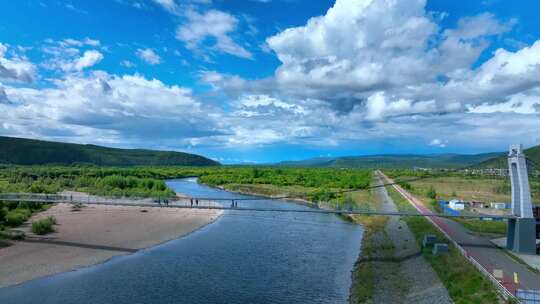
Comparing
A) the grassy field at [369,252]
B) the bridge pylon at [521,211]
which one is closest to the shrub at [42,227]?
the grassy field at [369,252]

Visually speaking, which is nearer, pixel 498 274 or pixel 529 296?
pixel 529 296

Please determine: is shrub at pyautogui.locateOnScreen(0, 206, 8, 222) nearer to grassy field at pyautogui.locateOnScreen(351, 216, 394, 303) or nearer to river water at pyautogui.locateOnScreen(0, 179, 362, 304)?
river water at pyautogui.locateOnScreen(0, 179, 362, 304)

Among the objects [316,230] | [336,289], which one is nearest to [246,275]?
[336,289]

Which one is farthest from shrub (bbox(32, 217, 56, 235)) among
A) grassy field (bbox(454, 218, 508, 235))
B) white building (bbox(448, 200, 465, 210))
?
white building (bbox(448, 200, 465, 210))

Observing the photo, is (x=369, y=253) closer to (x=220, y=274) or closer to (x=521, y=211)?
(x=521, y=211)

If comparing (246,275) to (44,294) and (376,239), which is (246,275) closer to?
(44,294)

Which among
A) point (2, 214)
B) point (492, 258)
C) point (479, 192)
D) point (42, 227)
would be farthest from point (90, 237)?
point (479, 192)
